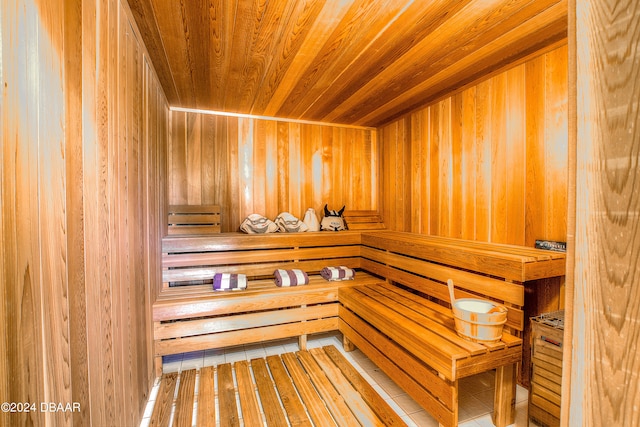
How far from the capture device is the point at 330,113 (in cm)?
355

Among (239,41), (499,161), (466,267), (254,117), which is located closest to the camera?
(239,41)

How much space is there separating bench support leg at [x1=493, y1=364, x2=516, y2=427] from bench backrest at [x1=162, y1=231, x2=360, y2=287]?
6.20 ft

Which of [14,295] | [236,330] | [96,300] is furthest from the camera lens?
[236,330]

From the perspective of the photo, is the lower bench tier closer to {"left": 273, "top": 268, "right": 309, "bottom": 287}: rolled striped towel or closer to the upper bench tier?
the upper bench tier

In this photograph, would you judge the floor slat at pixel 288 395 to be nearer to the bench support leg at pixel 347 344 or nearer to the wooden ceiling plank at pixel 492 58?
the bench support leg at pixel 347 344

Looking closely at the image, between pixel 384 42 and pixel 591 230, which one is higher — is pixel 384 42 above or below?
above

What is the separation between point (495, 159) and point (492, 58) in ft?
2.72

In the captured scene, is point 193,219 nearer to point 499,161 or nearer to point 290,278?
point 290,278

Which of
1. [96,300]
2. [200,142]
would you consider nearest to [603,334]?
[96,300]

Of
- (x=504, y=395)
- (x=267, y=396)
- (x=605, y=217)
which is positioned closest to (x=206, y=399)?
(x=267, y=396)

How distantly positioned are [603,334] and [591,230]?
0.62 ft

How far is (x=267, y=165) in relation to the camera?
3711mm

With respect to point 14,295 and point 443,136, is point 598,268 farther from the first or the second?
point 443,136

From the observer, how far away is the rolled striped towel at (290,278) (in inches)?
113
